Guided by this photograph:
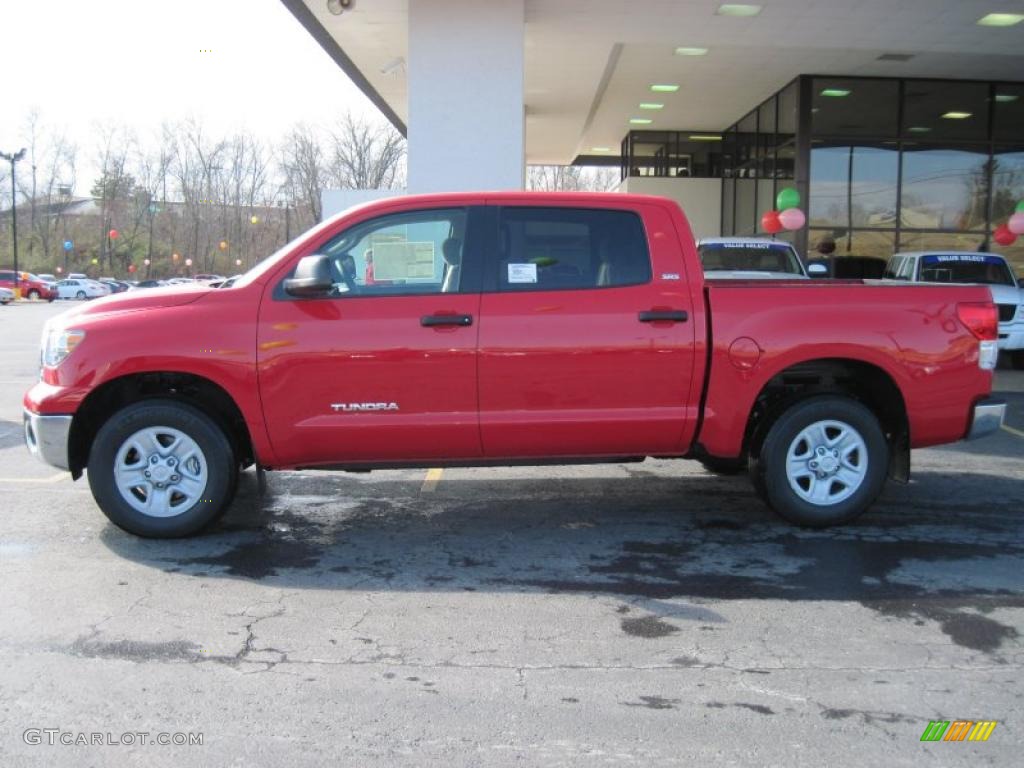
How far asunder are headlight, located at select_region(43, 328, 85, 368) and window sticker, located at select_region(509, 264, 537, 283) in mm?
2538

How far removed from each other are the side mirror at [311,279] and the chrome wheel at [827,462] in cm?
304

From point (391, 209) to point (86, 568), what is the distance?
2704 mm

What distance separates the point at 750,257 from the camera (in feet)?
39.7

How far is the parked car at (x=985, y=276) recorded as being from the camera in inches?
541

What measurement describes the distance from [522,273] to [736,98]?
59.6 ft

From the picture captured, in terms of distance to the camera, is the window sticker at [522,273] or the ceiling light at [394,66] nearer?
the window sticker at [522,273]

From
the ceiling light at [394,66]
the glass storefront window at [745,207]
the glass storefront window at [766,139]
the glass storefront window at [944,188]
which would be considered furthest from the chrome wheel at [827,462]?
the glass storefront window at [745,207]

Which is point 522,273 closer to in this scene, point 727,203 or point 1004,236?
point 1004,236

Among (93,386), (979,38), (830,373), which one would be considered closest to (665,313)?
(830,373)

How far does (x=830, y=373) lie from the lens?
5707 mm

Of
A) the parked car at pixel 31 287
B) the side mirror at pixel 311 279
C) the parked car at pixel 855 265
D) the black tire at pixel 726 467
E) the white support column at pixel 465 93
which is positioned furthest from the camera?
the parked car at pixel 31 287

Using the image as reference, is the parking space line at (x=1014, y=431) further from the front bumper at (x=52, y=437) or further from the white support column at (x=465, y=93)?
the front bumper at (x=52, y=437)

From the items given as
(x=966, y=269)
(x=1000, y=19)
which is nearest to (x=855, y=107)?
(x=1000, y=19)

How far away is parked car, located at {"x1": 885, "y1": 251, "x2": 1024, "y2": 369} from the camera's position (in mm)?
13750
